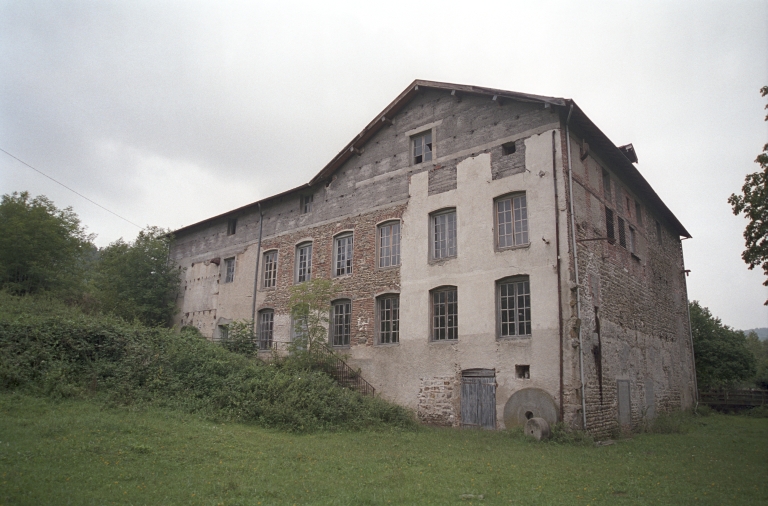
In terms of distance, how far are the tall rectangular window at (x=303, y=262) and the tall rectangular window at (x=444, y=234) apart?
19.9ft

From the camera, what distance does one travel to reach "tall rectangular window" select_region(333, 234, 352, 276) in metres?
19.6

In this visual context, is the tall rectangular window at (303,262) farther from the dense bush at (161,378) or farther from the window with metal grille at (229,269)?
the dense bush at (161,378)

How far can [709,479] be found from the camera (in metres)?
9.26

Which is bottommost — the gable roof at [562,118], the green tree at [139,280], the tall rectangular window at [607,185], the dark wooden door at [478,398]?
the dark wooden door at [478,398]

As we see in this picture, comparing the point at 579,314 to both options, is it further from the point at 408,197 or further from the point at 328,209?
the point at 328,209

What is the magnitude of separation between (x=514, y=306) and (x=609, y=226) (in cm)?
492

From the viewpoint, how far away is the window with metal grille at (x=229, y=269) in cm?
2431

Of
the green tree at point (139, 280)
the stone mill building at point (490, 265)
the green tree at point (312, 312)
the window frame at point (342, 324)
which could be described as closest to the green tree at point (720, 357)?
the stone mill building at point (490, 265)

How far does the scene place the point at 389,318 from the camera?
17.9m

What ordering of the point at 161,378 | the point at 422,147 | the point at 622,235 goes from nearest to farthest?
the point at 161,378 < the point at 622,235 < the point at 422,147

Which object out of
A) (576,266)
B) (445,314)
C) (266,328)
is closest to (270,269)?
(266,328)

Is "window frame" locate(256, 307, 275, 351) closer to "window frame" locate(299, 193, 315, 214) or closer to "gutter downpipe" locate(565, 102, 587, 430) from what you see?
"window frame" locate(299, 193, 315, 214)

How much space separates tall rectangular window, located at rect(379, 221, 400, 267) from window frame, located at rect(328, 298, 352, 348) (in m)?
2.08

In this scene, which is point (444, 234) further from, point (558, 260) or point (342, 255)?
point (342, 255)
